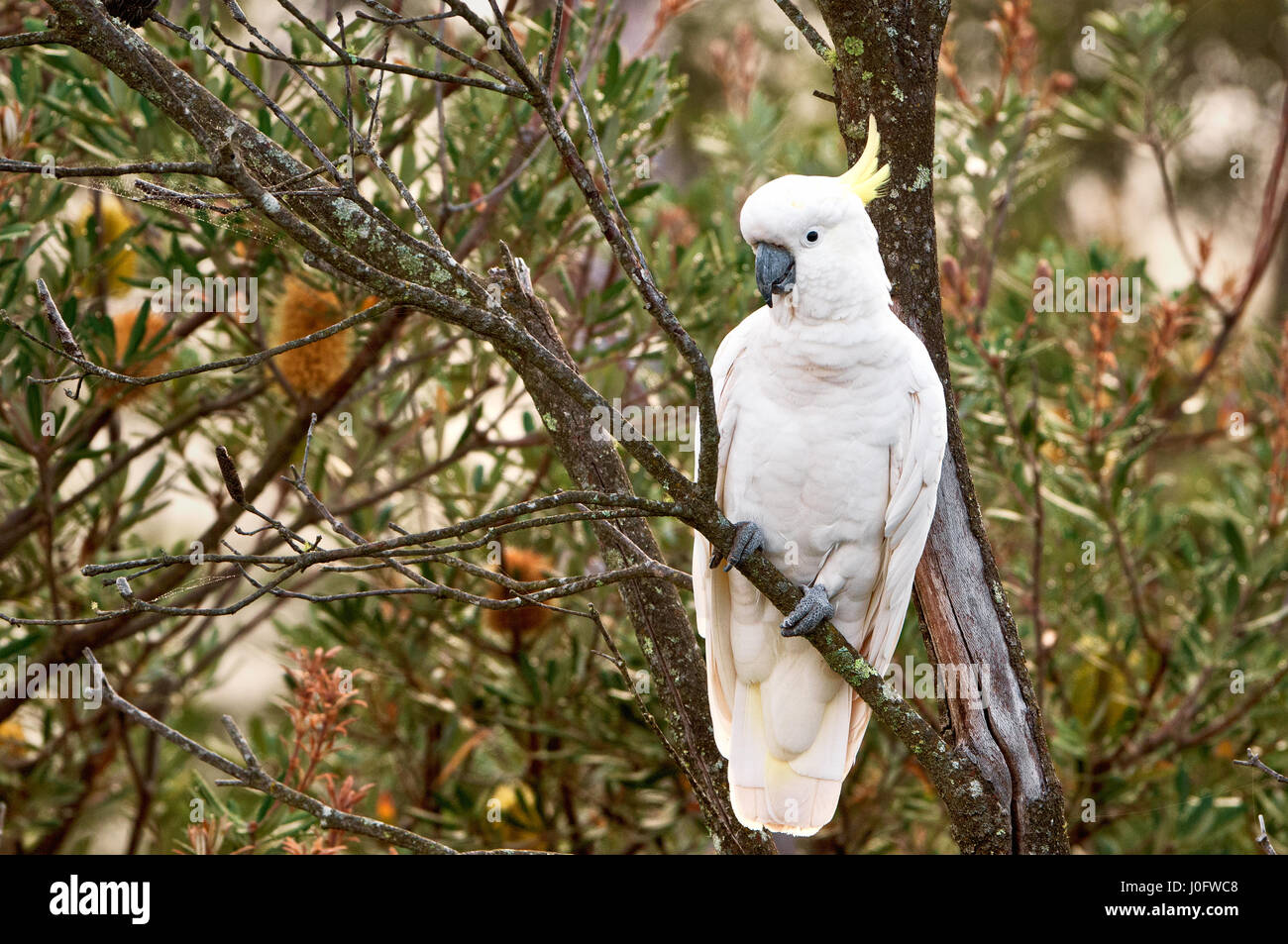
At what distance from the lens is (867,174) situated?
6.76 ft

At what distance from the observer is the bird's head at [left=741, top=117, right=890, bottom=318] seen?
2.03m

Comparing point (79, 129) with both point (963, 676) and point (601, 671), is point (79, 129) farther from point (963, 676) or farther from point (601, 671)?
point (963, 676)

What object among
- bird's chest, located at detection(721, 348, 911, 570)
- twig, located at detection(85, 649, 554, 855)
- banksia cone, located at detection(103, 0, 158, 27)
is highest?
banksia cone, located at detection(103, 0, 158, 27)

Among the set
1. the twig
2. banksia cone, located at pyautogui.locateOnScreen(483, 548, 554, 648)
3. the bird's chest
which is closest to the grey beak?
the bird's chest

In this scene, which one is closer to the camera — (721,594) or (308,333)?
(721,594)

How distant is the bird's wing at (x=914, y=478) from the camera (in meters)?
2.11

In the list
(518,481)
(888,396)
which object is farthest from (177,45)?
(888,396)

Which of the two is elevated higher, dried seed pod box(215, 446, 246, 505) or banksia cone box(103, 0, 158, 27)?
banksia cone box(103, 0, 158, 27)

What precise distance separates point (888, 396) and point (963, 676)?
524 mm

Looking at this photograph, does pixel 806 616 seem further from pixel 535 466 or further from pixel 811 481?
pixel 535 466

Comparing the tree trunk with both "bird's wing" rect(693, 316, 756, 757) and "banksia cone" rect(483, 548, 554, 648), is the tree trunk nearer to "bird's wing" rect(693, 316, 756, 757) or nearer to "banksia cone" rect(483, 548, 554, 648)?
"bird's wing" rect(693, 316, 756, 757)

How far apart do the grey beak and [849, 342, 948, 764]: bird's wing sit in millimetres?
253

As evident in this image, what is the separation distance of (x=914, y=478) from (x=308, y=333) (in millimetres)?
1485

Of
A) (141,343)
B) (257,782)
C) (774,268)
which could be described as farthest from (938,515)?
(141,343)
